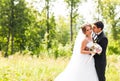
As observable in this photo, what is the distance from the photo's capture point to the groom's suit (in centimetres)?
828

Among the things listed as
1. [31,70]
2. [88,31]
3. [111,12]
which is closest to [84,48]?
[88,31]

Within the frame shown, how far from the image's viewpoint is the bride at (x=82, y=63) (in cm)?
845

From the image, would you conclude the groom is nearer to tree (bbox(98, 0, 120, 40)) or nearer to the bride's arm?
the bride's arm

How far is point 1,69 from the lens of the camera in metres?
9.83

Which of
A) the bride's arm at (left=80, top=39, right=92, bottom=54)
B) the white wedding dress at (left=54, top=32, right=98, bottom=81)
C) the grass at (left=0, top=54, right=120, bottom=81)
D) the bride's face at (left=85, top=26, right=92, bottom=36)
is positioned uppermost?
the bride's face at (left=85, top=26, right=92, bottom=36)

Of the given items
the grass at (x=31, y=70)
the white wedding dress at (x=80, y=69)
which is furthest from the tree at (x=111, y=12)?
the white wedding dress at (x=80, y=69)

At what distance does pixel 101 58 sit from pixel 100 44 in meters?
0.35

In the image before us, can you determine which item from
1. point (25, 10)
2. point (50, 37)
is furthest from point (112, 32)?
Answer: point (25, 10)

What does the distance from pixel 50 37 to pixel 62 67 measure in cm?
2866

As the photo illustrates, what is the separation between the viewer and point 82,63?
876 centimetres

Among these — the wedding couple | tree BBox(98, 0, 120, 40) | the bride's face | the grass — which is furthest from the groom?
tree BBox(98, 0, 120, 40)

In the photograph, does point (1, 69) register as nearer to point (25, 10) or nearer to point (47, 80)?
point (47, 80)

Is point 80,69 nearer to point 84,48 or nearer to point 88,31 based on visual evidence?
point 84,48

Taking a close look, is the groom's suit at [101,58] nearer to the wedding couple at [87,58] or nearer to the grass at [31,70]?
the wedding couple at [87,58]
